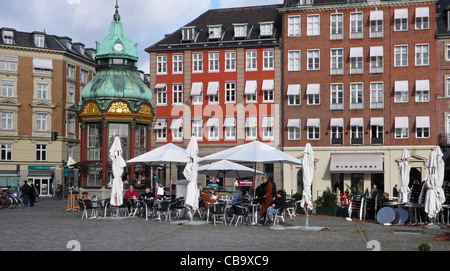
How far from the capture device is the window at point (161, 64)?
54406 mm

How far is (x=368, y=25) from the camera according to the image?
1980 inches

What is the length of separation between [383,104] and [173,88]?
17.1 m

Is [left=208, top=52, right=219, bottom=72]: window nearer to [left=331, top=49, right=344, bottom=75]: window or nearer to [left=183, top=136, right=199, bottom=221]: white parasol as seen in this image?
[left=331, top=49, right=344, bottom=75]: window

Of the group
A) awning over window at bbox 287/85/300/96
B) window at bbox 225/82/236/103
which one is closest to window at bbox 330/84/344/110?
awning over window at bbox 287/85/300/96

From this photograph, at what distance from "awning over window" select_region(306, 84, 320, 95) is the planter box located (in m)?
24.4

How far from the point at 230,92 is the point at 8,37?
2574 centimetres

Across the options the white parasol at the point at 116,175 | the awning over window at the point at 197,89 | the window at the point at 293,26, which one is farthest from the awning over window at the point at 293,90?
the white parasol at the point at 116,175

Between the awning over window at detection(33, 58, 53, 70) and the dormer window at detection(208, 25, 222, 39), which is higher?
the dormer window at detection(208, 25, 222, 39)

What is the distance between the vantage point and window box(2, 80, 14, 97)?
207ft

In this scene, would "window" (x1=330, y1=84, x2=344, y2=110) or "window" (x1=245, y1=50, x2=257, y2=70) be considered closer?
"window" (x1=330, y1=84, x2=344, y2=110)

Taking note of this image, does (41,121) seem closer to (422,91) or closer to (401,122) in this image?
(401,122)

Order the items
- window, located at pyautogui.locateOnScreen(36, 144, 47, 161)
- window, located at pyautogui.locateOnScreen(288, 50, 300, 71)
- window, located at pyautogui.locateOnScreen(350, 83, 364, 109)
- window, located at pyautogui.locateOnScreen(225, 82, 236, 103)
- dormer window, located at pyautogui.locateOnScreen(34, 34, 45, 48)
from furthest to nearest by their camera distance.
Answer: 1. dormer window, located at pyautogui.locateOnScreen(34, 34, 45, 48)
2. window, located at pyautogui.locateOnScreen(36, 144, 47, 161)
3. window, located at pyautogui.locateOnScreen(225, 82, 236, 103)
4. window, located at pyautogui.locateOnScreen(288, 50, 300, 71)
5. window, located at pyautogui.locateOnScreen(350, 83, 364, 109)

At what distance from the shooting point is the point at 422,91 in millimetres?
49188
